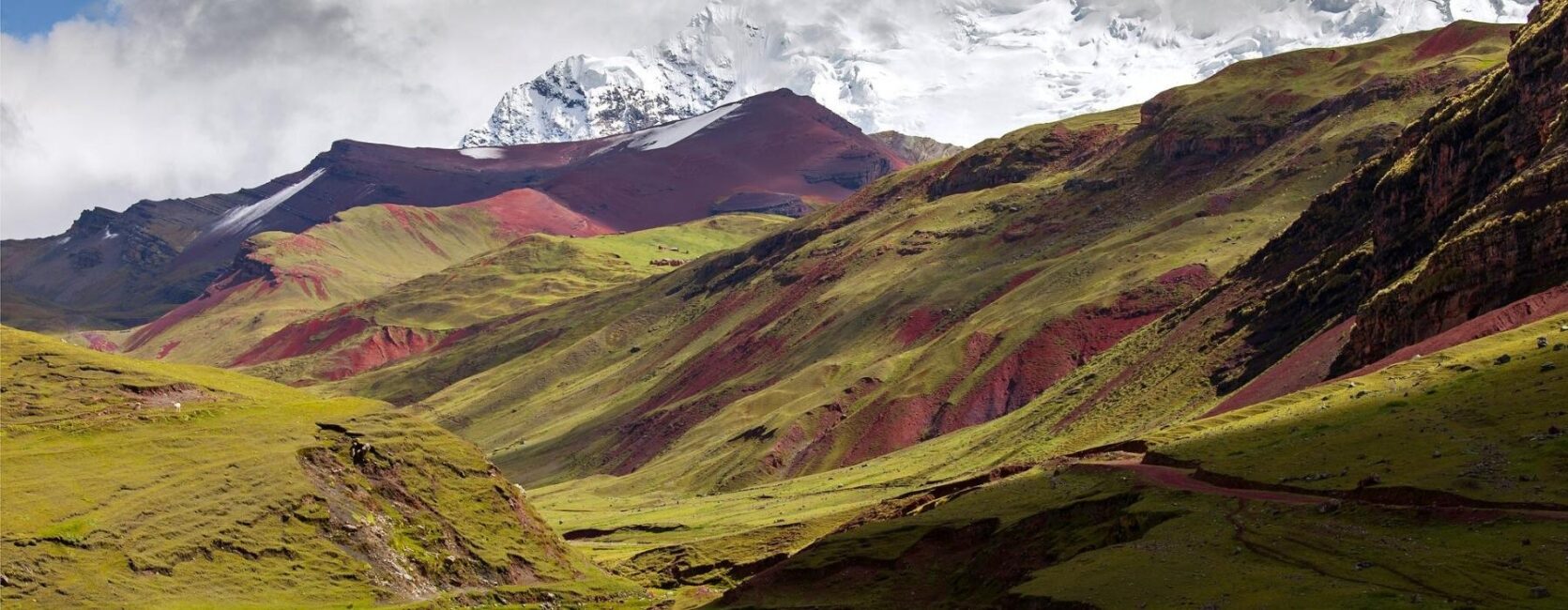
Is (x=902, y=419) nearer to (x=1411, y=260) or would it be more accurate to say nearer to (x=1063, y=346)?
(x=1063, y=346)

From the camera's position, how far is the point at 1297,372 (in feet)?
394

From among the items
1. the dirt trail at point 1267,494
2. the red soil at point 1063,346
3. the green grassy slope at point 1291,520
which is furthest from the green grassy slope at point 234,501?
the red soil at point 1063,346

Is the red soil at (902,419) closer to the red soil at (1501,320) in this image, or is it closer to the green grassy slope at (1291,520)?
the green grassy slope at (1291,520)

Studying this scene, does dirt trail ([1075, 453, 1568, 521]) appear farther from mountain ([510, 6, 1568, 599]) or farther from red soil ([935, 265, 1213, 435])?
red soil ([935, 265, 1213, 435])

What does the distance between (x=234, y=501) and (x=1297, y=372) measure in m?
76.4

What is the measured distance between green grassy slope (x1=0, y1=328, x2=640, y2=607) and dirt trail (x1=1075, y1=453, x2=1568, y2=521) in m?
35.5

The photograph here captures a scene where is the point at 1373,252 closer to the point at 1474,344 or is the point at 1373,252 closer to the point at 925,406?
the point at 1474,344

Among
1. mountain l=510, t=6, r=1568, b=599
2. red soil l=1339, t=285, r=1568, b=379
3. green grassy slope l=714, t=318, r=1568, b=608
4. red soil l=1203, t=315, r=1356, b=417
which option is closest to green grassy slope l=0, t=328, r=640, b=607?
mountain l=510, t=6, r=1568, b=599

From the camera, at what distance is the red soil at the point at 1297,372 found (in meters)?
117

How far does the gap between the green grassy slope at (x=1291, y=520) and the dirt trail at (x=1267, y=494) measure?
158 millimetres

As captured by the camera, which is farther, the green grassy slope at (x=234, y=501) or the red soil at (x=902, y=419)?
the red soil at (x=902, y=419)

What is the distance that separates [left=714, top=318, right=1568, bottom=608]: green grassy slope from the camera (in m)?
53.5

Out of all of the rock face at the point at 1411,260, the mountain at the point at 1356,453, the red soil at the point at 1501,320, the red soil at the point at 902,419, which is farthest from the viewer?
the red soil at the point at 902,419

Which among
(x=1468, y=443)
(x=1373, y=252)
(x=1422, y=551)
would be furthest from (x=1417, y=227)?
(x=1422, y=551)
